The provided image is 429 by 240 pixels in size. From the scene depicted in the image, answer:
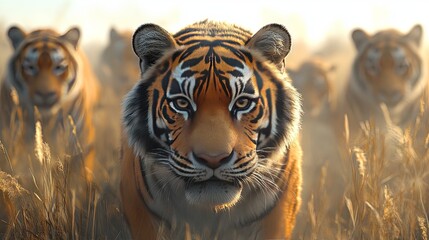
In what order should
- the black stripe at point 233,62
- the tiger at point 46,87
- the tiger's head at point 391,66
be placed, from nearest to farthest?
1. the black stripe at point 233,62
2. the tiger at point 46,87
3. the tiger's head at point 391,66

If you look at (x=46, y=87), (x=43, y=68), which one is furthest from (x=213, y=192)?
(x=43, y=68)

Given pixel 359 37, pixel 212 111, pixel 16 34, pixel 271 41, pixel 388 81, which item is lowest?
pixel 212 111

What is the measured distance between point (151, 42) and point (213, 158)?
79 centimetres

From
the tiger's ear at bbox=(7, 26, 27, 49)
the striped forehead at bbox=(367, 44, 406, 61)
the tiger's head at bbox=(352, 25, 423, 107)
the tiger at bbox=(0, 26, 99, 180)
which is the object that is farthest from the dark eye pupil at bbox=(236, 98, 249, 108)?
the striped forehead at bbox=(367, 44, 406, 61)

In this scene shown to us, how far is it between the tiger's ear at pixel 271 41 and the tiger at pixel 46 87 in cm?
270

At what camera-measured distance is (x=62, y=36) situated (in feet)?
21.4

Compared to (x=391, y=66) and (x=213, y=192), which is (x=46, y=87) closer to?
(x=213, y=192)

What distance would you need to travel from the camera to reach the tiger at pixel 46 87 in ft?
19.7

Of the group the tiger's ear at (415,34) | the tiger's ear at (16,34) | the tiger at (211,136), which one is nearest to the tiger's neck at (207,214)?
the tiger at (211,136)

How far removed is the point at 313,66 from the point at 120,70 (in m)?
3.36

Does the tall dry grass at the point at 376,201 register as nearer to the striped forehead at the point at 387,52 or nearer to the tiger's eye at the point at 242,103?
the tiger's eye at the point at 242,103

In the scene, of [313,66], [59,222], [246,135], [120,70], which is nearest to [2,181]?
[59,222]

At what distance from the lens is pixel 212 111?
3092 mm

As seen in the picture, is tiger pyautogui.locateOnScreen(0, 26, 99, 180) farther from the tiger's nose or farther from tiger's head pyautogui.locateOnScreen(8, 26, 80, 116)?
the tiger's nose
